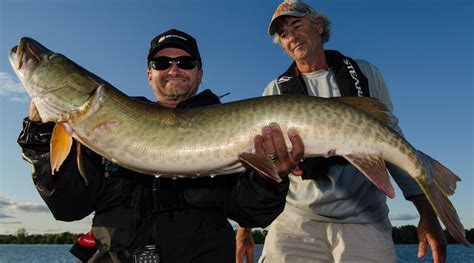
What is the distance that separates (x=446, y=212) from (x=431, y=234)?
1.22m

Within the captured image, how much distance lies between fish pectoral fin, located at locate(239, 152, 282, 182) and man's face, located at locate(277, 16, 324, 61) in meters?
2.16

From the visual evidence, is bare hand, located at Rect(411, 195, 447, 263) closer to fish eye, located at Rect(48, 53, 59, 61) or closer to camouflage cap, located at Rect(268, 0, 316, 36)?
camouflage cap, located at Rect(268, 0, 316, 36)

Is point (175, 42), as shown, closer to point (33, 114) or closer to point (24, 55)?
point (24, 55)

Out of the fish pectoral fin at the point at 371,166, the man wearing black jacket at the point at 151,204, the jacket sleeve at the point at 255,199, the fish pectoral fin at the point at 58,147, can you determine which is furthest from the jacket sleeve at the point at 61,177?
the fish pectoral fin at the point at 371,166

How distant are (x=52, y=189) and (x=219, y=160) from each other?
4.38ft

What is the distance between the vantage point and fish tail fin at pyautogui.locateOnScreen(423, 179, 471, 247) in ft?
10.5

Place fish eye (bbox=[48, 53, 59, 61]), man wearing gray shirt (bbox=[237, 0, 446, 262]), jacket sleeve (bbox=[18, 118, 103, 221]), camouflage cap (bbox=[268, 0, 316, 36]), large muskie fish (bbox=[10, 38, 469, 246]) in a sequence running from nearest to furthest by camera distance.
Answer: large muskie fish (bbox=[10, 38, 469, 246])
jacket sleeve (bbox=[18, 118, 103, 221])
fish eye (bbox=[48, 53, 59, 61])
man wearing gray shirt (bbox=[237, 0, 446, 262])
camouflage cap (bbox=[268, 0, 316, 36])

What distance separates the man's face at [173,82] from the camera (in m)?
4.27

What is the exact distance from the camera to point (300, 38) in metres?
5.25

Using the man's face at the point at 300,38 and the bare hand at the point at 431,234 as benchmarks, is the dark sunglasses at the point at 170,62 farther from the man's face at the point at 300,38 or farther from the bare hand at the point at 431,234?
the bare hand at the point at 431,234

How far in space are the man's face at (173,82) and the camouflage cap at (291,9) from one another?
4.89 feet

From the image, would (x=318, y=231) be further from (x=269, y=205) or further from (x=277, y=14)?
(x=277, y=14)

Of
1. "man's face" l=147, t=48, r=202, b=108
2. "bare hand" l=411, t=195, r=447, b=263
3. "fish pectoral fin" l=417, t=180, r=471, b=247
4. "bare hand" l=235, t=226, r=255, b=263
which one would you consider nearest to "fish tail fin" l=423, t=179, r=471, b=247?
"fish pectoral fin" l=417, t=180, r=471, b=247

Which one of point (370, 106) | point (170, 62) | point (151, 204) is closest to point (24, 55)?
Answer: point (170, 62)
